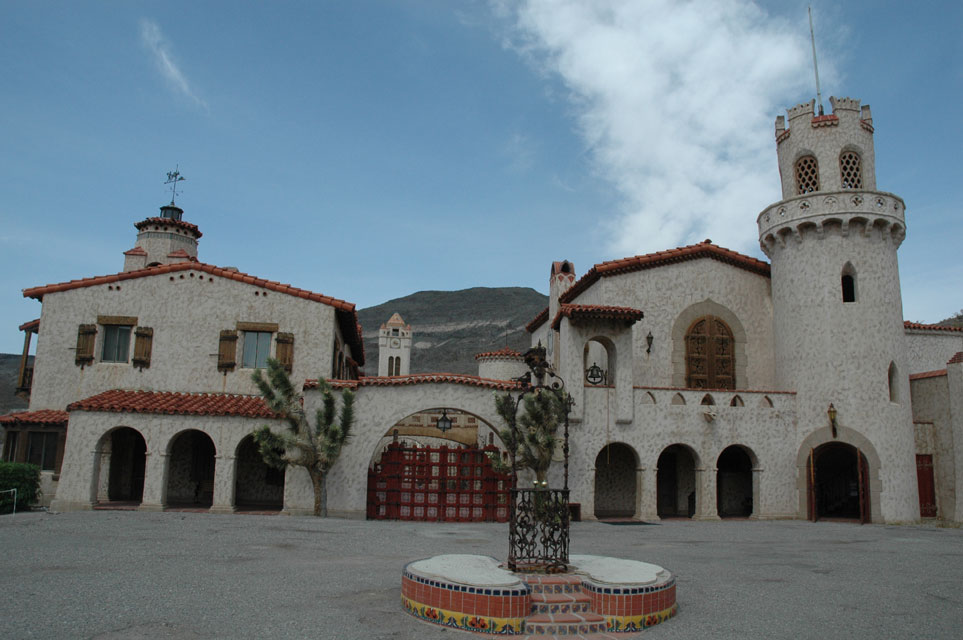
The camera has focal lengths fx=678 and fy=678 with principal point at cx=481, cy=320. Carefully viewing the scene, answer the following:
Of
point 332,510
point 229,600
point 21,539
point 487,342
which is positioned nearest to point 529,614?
point 229,600

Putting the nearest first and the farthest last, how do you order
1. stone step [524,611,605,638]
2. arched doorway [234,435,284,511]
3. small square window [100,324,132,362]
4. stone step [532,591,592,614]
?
stone step [524,611,605,638], stone step [532,591,592,614], small square window [100,324,132,362], arched doorway [234,435,284,511]

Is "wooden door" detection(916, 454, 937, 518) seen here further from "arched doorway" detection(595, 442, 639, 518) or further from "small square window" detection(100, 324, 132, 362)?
"small square window" detection(100, 324, 132, 362)

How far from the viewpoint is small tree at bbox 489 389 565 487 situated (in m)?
17.4

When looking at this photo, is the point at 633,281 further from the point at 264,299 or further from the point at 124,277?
the point at 124,277

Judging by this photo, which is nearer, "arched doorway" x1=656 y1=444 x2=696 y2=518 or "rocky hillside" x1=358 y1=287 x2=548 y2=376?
"arched doorway" x1=656 y1=444 x2=696 y2=518

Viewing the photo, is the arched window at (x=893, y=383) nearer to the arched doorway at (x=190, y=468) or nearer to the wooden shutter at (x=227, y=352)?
the wooden shutter at (x=227, y=352)

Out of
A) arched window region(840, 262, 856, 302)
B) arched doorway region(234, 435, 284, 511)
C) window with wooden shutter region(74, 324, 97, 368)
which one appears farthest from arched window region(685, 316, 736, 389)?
window with wooden shutter region(74, 324, 97, 368)

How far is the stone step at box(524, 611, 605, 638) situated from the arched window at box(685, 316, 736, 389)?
648 inches

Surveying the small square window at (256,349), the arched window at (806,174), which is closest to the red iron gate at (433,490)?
the small square window at (256,349)

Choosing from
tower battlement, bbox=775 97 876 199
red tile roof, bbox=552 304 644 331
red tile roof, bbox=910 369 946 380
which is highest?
tower battlement, bbox=775 97 876 199

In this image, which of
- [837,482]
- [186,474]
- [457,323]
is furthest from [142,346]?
[457,323]

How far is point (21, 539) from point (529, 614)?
10.3 meters

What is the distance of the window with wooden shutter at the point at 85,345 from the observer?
68.4ft

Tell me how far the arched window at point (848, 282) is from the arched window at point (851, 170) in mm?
2785
